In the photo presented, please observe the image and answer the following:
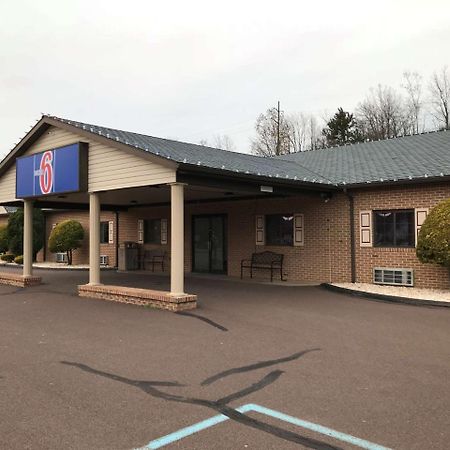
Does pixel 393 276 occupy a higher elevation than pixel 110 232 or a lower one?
lower

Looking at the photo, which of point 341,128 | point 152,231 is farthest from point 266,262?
point 341,128

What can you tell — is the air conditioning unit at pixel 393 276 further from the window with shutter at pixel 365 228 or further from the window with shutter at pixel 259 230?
the window with shutter at pixel 259 230

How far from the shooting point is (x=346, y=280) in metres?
13.5

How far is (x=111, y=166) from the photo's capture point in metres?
11.3

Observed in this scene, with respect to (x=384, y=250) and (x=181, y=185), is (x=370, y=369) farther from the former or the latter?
(x=384, y=250)

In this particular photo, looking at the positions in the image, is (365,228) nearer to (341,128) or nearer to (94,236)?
(94,236)

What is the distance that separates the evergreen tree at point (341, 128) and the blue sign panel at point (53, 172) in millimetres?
31982

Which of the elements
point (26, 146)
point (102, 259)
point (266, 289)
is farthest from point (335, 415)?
point (102, 259)

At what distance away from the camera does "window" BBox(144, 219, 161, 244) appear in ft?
64.2

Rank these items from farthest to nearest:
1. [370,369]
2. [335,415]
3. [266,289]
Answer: [266,289]
[370,369]
[335,415]

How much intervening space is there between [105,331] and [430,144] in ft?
Answer: 39.3

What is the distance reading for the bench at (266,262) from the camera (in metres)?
15.1

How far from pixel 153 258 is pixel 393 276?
33.0ft

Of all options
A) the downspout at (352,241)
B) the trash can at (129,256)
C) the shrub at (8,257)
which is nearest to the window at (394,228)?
the downspout at (352,241)
